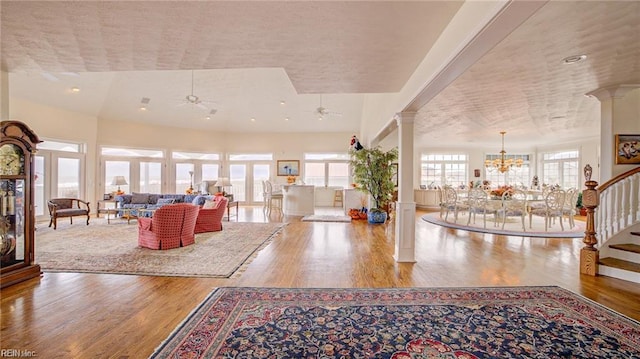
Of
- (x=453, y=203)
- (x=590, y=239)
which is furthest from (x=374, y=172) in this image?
(x=590, y=239)

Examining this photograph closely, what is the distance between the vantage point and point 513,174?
1133 centimetres

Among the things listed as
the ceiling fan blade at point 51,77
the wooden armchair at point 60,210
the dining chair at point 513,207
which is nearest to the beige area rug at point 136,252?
the wooden armchair at point 60,210

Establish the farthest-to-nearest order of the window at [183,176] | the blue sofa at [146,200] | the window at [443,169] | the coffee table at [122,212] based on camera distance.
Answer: the window at [443,169] < the window at [183,176] < the blue sofa at [146,200] < the coffee table at [122,212]

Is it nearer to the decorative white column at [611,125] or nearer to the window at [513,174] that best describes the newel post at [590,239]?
the decorative white column at [611,125]

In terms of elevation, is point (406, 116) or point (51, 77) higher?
point (51, 77)

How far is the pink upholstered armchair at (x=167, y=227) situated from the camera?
181 inches

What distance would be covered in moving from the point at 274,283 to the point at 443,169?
10.3m

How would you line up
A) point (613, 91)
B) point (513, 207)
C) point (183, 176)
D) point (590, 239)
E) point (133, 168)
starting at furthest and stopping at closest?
point (183, 176), point (133, 168), point (513, 207), point (613, 91), point (590, 239)

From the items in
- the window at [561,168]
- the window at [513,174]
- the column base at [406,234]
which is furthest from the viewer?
the window at [513,174]

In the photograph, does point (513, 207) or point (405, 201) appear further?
point (513, 207)

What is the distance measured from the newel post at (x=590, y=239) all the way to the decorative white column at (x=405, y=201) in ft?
7.10

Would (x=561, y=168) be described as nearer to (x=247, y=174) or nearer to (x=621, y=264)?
(x=621, y=264)

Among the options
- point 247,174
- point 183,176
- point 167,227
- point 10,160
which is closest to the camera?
point 10,160

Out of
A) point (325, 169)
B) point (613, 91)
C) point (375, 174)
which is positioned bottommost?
point (375, 174)
